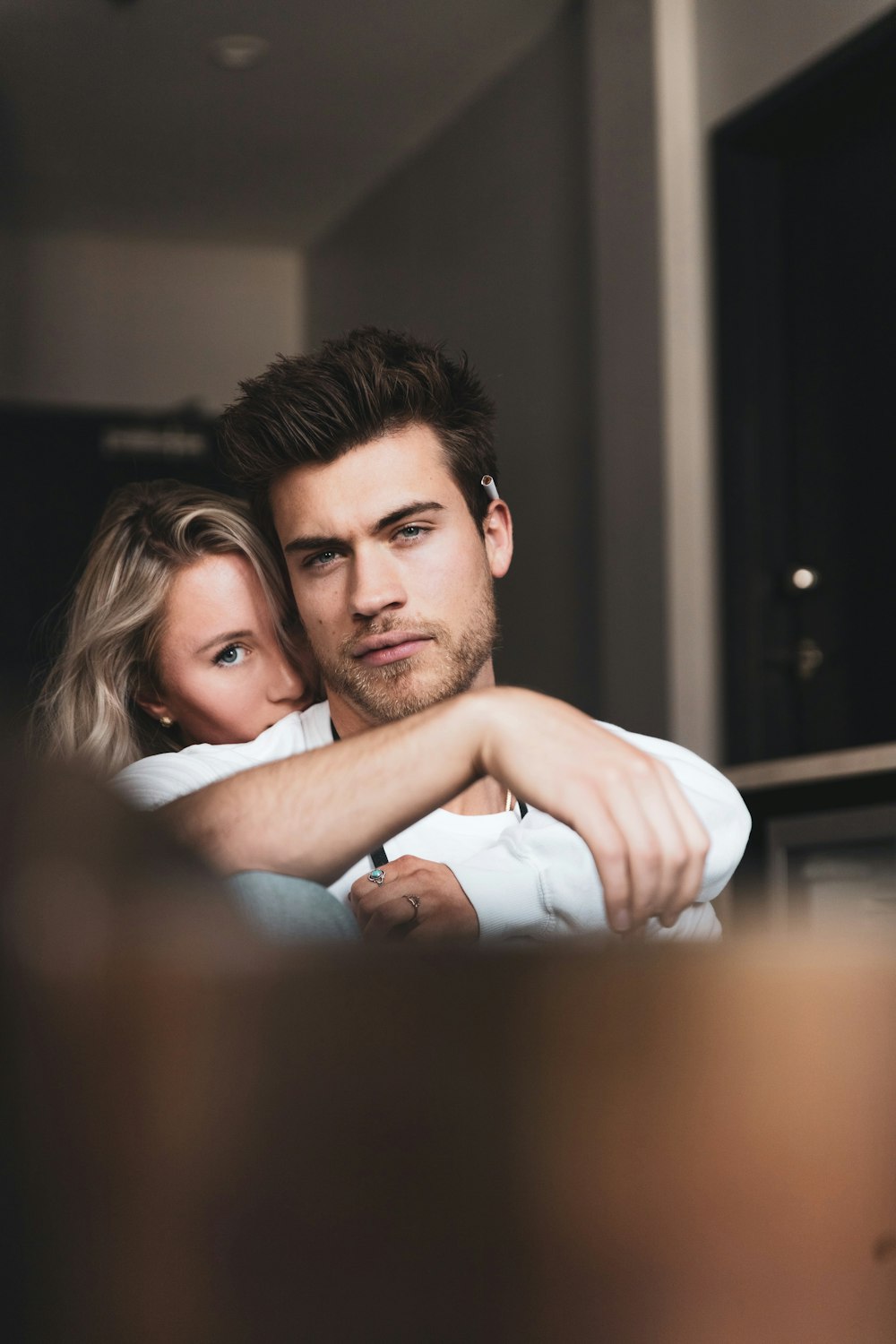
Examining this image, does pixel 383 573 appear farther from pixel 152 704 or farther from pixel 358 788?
pixel 358 788

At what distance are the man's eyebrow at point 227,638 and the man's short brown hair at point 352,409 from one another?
80mm

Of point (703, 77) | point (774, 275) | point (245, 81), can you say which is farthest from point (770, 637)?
point (245, 81)

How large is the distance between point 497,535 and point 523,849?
0.42 meters

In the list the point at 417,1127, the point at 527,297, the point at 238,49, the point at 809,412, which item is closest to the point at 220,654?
the point at 417,1127

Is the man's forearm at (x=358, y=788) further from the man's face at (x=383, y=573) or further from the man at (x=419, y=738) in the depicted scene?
the man's face at (x=383, y=573)

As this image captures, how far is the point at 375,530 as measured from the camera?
978mm

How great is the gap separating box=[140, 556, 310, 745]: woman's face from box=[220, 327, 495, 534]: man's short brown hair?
57mm

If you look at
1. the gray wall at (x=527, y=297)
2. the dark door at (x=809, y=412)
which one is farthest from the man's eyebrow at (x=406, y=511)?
the gray wall at (x=527, y=297)

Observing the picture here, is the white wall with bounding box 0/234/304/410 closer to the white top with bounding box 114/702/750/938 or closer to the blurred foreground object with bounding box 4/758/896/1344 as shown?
the white top with bounding box 114/702/750/938

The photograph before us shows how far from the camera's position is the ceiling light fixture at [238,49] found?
9.50 ft

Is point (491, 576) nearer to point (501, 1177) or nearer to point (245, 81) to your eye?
point (501, 1177)

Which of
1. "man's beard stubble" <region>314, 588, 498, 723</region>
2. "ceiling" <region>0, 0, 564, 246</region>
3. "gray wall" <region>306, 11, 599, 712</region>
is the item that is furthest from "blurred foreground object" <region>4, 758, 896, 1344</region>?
"ceiling" <region>0, 0, 564, 246</region>

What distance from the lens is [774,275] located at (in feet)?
8.02

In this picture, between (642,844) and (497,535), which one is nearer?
(642,844)
